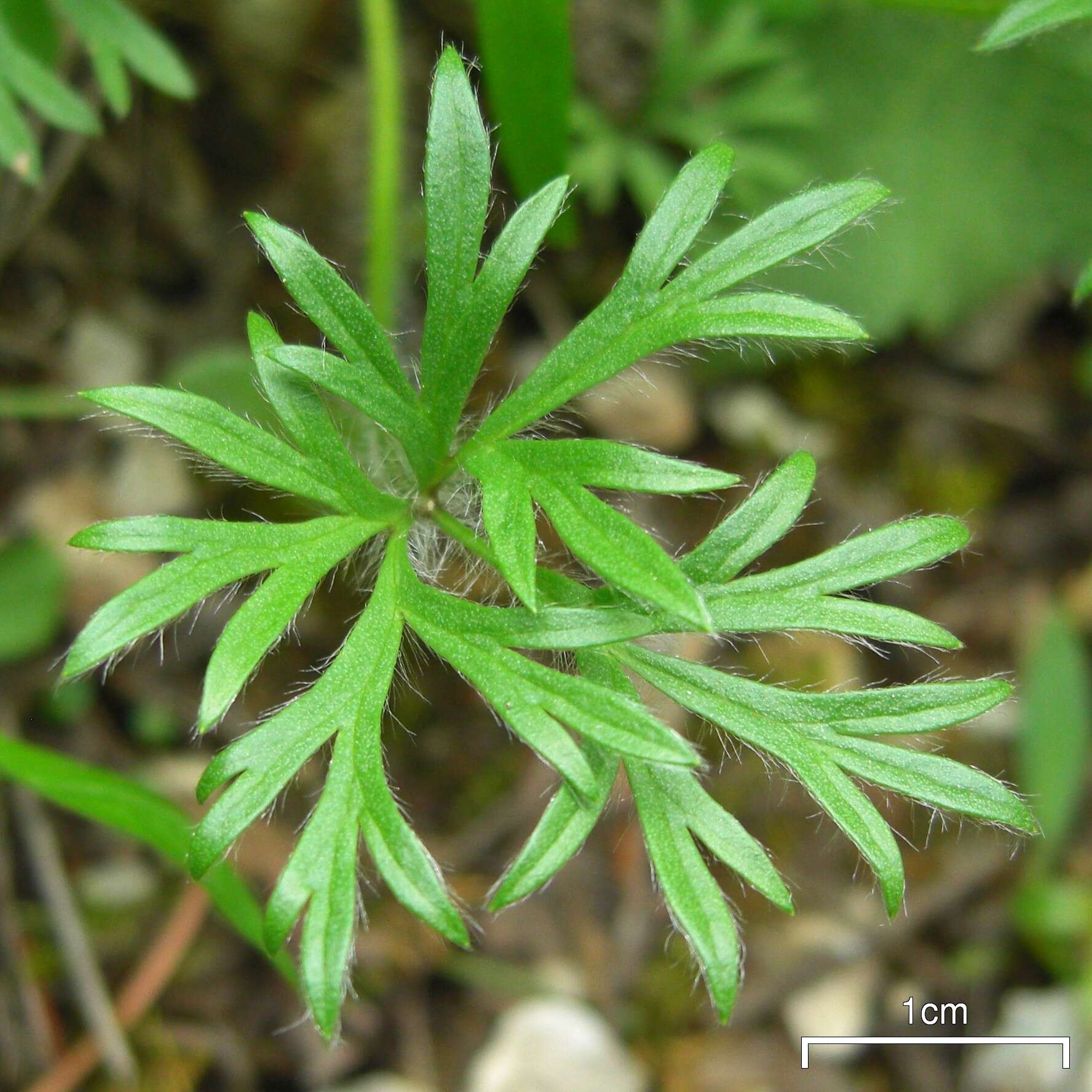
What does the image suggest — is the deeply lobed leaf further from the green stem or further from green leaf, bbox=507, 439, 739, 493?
the green stem

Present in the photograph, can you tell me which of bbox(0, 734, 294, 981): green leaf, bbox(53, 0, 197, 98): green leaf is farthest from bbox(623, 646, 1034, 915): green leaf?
bbox(53, 0, 197, 98): green leaf

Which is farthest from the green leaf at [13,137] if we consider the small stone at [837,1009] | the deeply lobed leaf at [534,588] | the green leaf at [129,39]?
the small stone at [837,1009]

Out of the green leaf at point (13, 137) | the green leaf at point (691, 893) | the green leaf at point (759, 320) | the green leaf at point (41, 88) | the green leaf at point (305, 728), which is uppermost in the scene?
the green leaf at point (41, 88)

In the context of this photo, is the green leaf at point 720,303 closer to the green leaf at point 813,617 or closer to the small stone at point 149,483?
the green leaf at point 813,617

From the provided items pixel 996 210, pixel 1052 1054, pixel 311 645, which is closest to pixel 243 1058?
pixel 311 645

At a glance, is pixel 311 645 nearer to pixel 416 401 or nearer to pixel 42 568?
pixel 42 568

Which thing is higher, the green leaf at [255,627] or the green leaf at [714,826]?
the green leaf at [255,627]
